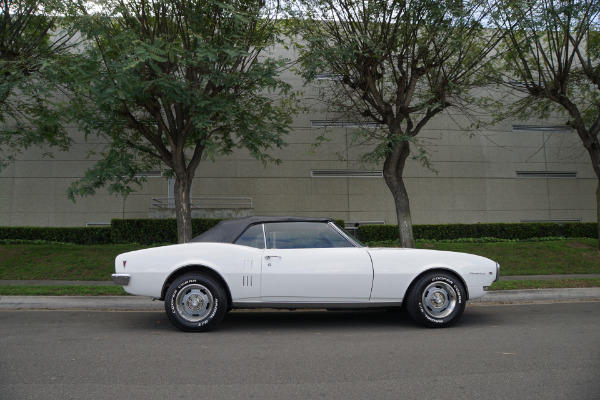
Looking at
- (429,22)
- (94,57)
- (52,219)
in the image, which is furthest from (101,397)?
(52,219)

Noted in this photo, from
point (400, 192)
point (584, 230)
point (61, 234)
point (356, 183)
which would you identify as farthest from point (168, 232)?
point (584, 230)

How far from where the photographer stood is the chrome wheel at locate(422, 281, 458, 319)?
227 inches

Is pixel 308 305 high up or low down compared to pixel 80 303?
up

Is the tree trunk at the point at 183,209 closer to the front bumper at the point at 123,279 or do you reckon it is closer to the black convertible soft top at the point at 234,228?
the black convertible soft top at the point at 234,228

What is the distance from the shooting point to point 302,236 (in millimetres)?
5934

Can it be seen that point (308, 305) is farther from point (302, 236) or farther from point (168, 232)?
point (168, 232)

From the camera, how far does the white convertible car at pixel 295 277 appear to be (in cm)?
564

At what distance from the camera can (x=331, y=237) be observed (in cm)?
594

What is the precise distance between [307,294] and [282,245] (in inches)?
27.9

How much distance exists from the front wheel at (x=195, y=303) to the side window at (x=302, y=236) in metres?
0.91

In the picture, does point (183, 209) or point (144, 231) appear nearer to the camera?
point (183, 209)

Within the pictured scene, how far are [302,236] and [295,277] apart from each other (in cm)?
58

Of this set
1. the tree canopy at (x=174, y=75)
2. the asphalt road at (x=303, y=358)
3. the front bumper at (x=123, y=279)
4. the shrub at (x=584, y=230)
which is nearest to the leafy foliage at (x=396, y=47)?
the tree canopy at (x=174, y=75)

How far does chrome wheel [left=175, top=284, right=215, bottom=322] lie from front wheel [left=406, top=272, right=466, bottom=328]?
2.52 metres
